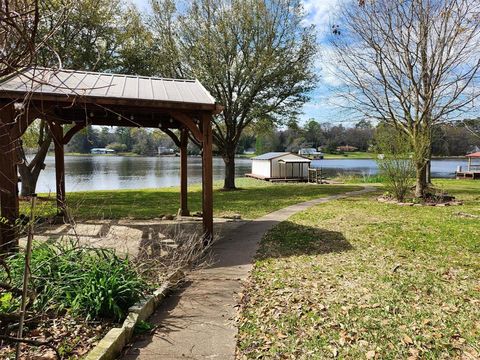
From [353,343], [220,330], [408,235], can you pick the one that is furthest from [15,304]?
[408,235]

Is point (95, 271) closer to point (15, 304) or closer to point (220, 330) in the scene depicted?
point (15, 304)

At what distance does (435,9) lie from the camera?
12.7 metres

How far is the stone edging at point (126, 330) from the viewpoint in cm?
288

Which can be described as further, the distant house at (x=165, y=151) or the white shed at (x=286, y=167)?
the distant house at (x=165, y=151)

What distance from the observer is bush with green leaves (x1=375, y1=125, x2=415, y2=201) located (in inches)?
508

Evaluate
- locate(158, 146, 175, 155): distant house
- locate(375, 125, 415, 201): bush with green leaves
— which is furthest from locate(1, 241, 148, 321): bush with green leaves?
locate(158, 146, 175, 155): distant house

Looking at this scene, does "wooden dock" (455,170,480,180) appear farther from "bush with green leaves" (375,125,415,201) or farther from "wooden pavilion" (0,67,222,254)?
"wooden pavilion" (0,67,222,254)

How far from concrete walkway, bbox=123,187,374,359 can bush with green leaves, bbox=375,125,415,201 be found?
8903mm

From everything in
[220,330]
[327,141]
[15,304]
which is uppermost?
[327,141]

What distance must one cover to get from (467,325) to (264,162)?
29.2 metres

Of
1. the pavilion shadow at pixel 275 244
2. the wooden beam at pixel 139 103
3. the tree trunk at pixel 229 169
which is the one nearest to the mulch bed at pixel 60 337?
the pavilion shadow at pixel 275 244

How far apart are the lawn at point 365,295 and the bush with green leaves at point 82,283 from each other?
1.37m

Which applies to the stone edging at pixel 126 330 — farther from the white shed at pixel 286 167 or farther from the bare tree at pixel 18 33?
the white shed at pixel 286 167

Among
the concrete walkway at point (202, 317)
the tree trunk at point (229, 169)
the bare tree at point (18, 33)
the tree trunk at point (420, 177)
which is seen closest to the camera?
the bare tree at point (18, 33)
